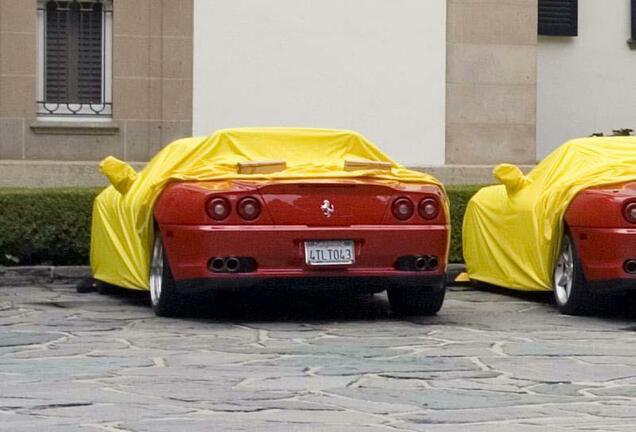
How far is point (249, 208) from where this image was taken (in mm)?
10781

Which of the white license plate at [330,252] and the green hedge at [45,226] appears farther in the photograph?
the green hedge at [45,226]

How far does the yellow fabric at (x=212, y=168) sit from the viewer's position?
11.3 meters

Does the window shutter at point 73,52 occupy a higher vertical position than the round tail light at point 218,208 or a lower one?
higher

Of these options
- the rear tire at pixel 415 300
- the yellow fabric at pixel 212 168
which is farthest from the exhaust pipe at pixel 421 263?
the yellow fabric at pixel 212 168

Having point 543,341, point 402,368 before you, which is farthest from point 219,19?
point 402,368

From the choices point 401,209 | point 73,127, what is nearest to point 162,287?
point 401,209

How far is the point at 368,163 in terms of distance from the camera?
11.4 metres

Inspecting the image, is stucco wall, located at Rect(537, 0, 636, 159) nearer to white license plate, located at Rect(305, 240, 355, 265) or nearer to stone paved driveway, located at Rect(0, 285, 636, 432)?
stone paved driveway, located at Rect(0, 285, 636, 432)

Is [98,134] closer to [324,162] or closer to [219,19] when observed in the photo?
[219,19]

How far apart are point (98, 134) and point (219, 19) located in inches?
79.0

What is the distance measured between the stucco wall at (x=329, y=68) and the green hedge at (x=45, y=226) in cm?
404

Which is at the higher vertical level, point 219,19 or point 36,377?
point 219,19

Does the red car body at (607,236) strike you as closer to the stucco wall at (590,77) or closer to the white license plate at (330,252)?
the white license plate at (330,252)

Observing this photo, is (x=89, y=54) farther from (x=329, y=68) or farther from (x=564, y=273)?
(x=564, y=273)
